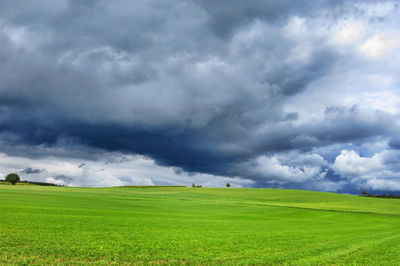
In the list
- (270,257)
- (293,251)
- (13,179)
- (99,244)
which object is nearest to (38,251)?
(99,244)

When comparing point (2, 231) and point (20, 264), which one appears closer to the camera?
point (20, 264)

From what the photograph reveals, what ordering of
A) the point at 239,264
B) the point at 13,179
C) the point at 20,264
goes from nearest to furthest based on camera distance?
the point at 20,264 → the point at 239,264 → the point at 13,179

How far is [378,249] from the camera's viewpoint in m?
20.2

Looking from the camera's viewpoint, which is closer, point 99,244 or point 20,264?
point 20,264

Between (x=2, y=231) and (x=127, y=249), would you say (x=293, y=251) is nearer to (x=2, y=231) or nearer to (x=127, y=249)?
(x=127, y=249)

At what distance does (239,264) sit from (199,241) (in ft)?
20.5

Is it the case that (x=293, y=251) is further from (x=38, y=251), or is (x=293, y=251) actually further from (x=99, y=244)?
(x=38, y=251)

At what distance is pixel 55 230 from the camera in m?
21.9

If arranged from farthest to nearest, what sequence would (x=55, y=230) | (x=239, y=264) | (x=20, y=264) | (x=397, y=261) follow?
1. (x=55, y=230)
2. (x=397, y=261)
3. (x=239, y=264)
4. (x=20, y=264)

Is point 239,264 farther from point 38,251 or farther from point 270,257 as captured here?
point 38,251

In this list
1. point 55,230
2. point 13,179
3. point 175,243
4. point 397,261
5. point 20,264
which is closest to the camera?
point 20,264

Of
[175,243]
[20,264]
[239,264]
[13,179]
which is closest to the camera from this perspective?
[20,264]

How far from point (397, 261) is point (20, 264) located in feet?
62.3

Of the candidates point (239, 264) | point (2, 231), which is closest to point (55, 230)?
point (2, 231)
